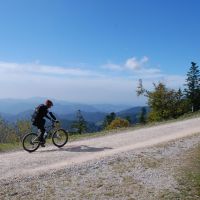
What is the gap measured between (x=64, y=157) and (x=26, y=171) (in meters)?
2.62

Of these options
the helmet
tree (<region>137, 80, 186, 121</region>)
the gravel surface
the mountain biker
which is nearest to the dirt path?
the gravel surface

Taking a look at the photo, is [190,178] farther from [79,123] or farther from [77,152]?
[79,123]

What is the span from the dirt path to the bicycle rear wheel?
0.25 meters

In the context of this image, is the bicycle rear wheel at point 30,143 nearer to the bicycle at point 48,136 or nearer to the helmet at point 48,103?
the bicycle at point 48,136

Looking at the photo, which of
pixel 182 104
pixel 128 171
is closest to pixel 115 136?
pixel 128 171

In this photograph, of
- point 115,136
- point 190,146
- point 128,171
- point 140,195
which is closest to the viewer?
point 140,195

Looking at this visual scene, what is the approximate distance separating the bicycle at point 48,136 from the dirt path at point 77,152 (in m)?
0.29

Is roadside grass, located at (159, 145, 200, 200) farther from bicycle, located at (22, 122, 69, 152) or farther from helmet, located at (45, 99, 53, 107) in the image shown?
helmet, located at (45, 99, 53, 107)

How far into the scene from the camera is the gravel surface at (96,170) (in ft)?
39.6

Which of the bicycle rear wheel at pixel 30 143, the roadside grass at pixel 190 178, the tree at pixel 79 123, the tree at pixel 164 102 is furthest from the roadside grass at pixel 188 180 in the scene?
the tree at pixel 79 123

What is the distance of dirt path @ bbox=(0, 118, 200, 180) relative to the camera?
1450cm

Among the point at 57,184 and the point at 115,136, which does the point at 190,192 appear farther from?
the point at 115,136

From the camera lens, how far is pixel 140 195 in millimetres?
12062

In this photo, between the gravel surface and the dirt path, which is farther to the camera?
the dirt path
